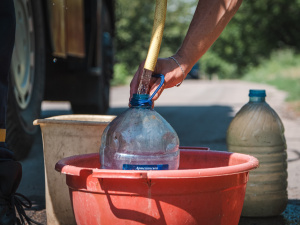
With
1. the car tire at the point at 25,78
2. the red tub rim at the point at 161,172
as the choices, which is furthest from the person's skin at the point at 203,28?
the car tire at the point at 25,78

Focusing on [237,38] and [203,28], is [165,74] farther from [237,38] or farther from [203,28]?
[237,38]

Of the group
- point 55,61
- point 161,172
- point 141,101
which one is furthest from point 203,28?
point 55,61

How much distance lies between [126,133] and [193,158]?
0.59 metres

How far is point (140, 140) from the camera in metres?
1.96

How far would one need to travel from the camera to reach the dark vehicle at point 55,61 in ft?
12.5

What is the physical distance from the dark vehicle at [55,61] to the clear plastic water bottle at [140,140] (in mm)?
1755

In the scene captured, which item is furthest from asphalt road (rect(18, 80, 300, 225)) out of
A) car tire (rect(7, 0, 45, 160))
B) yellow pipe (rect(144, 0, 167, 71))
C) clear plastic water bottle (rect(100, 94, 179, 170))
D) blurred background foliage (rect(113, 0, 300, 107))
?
blurred background foliage (rect(113, 0, 300, 107))

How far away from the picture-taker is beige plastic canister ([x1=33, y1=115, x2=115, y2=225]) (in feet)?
8.28

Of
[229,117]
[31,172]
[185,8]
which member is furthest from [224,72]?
[31,172]

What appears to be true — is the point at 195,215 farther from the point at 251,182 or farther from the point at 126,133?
the point at 251,182

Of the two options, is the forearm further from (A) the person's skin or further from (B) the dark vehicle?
(B) the dark vehicle

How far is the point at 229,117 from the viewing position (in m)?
8.30

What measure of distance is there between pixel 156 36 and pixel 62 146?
2.75ft

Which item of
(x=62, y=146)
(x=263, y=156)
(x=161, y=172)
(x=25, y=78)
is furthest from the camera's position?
(x=25, y=78)
